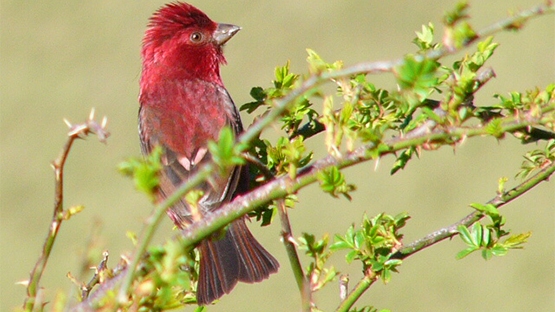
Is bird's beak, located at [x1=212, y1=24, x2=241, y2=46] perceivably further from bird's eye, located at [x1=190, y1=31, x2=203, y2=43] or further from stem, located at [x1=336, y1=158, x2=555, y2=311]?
stem, located at [x1=336, y1=158, x2=555, y2=311]

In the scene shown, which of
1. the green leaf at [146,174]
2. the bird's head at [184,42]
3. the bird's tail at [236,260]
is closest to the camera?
the green leaf at [146,174]

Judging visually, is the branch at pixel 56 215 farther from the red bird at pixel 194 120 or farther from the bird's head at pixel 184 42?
the bird's head at pixel 184 42

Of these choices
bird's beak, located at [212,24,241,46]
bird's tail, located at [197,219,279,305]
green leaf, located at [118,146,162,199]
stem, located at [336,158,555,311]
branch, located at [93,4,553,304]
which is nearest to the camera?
green leaf, located at [118,146,162,199]

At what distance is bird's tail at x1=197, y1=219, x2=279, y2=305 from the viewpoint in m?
3.77

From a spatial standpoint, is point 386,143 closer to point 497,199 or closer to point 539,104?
point 539,104

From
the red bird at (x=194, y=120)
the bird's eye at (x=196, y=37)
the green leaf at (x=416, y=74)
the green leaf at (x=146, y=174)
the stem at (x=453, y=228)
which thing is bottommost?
the green leaf at (x=146, y=174)

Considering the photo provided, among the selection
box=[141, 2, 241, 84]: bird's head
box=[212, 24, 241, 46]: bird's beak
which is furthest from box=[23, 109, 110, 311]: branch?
box=[212, 24, 241, 46]: bird's beak

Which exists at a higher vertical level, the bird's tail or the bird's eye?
the bird's eye

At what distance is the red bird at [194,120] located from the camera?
13.2 feet

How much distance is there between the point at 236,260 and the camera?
4.07 m

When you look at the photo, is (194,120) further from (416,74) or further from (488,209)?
(416,74)

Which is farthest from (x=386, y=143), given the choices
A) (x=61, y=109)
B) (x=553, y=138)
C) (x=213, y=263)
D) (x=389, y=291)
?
(x=61, y=109)

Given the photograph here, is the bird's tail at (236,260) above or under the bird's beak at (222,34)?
under

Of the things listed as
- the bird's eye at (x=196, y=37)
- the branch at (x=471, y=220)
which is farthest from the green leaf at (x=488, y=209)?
the bird's eye at (x=196, y=37)
